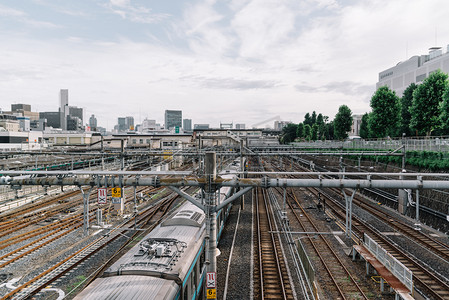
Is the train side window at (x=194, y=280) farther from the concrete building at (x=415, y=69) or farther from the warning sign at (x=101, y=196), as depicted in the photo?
the concrete building at (x=415, y=69)

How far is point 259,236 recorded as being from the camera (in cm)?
2058

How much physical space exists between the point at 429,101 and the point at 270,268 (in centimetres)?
2971

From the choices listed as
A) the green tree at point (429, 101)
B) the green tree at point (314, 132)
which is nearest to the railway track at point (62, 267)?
the green tree at point (429, 101)

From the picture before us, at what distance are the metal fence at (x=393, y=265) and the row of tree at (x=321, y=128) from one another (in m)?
48.0

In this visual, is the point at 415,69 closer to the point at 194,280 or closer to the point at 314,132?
the point at 314,132

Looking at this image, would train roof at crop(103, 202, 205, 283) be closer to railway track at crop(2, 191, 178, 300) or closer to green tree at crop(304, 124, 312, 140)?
railway track at crop(2, 191, 178, 300)

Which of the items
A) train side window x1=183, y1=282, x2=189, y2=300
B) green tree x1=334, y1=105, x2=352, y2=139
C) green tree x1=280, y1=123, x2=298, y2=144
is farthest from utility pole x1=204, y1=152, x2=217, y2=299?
green tree x1=280, y1=123, x2=298, y2=144

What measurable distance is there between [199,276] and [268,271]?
5.69 m

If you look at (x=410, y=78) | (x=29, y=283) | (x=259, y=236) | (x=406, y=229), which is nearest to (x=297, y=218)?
(x=259, y=236)

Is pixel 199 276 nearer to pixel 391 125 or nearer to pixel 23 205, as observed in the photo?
pixel 23 205

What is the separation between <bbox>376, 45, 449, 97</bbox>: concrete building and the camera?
75688mm

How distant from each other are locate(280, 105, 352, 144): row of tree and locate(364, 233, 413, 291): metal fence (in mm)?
48026

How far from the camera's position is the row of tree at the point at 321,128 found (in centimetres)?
5997

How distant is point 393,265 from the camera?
44.2 ft
